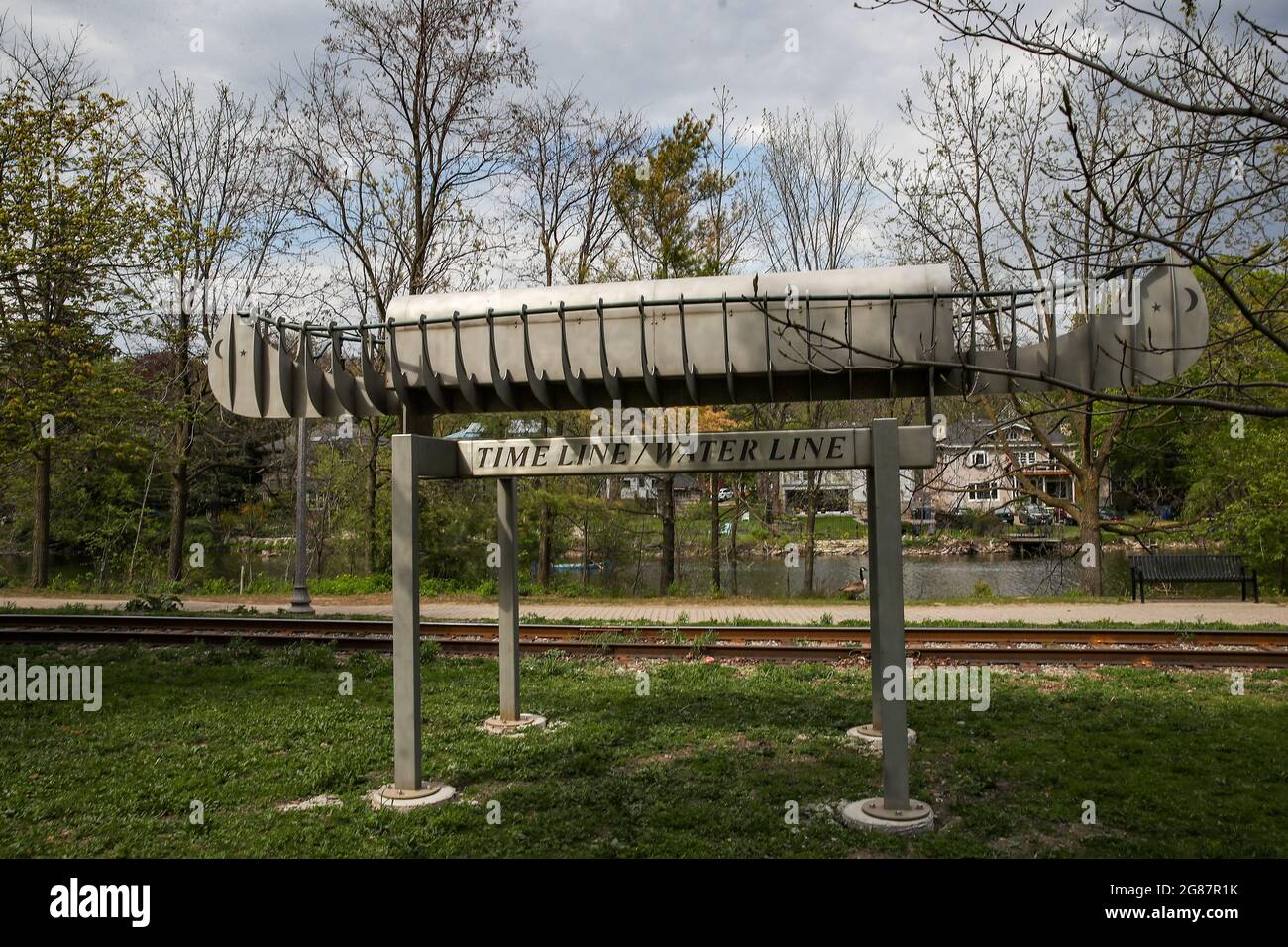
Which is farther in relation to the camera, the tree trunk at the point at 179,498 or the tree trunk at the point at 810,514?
the tree trunk at the point at 810,514

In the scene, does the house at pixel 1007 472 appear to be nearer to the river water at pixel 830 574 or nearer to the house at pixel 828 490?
the house at pixel 828 490

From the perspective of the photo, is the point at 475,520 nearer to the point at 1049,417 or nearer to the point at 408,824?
the point at 1049,417

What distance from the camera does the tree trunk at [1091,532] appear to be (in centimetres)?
2175

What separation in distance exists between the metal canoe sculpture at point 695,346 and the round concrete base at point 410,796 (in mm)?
2890

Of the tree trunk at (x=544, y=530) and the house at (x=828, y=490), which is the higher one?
the house at (x=828, y=490)

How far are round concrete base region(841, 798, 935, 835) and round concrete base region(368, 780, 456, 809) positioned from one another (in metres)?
2.85

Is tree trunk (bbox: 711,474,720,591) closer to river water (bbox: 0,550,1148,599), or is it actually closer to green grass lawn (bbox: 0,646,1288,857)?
river water (bbox: 0,550,1148,599)

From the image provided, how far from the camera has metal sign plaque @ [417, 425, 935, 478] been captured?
650 cm

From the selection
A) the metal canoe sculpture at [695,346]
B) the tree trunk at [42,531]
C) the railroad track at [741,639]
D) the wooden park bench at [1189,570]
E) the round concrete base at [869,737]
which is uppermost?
the metal canoe sculpture at [695,346]

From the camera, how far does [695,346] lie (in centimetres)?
665

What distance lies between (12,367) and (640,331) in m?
14.6

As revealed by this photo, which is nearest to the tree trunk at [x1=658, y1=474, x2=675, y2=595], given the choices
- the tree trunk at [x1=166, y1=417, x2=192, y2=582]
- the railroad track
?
the railroad track

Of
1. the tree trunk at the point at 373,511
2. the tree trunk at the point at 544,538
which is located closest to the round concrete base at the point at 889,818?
the tree trunk at the point at 544,538

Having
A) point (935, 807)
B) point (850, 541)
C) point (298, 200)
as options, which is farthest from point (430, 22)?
point (850, 541)
